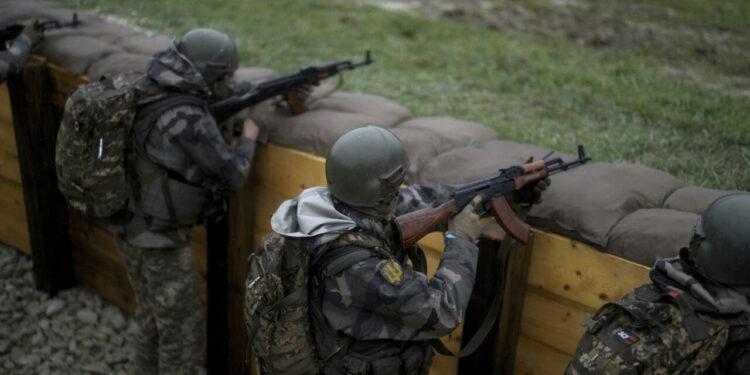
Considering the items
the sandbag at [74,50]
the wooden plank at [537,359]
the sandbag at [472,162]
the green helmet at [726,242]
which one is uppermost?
the green helmet at [726,242]

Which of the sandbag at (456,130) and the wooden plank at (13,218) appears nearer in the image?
the sandbag at (456,130)

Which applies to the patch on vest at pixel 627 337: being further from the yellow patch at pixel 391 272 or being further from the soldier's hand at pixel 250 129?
the soldier's hand at pixel 250 129

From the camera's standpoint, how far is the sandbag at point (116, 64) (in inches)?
202

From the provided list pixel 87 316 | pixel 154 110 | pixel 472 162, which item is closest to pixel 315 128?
pixel 154 110

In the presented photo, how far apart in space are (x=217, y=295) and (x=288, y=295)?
97.6 inches

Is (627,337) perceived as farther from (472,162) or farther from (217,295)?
(217,295)

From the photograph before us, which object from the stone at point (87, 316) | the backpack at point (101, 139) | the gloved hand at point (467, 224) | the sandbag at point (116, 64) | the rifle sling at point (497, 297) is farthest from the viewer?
the stone at point (87, 316)

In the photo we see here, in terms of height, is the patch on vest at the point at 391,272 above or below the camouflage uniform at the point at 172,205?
above

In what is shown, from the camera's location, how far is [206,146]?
12.9 ft

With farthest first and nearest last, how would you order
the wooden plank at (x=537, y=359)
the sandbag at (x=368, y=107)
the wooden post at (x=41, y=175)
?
the wooden post at (x=41, y=175), the sandbag at (x=368, y=107), the wooden plank at (x=537, y=359)

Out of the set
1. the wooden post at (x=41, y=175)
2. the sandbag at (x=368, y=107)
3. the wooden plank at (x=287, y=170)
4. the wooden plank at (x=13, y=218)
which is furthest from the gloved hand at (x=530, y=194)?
the wooden plank at (x=13, y=218)

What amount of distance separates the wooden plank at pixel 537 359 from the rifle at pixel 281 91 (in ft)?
6.88

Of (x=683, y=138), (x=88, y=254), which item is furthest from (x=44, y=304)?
(x=683, y=138)

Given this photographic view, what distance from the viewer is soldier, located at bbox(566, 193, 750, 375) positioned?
2.27m
